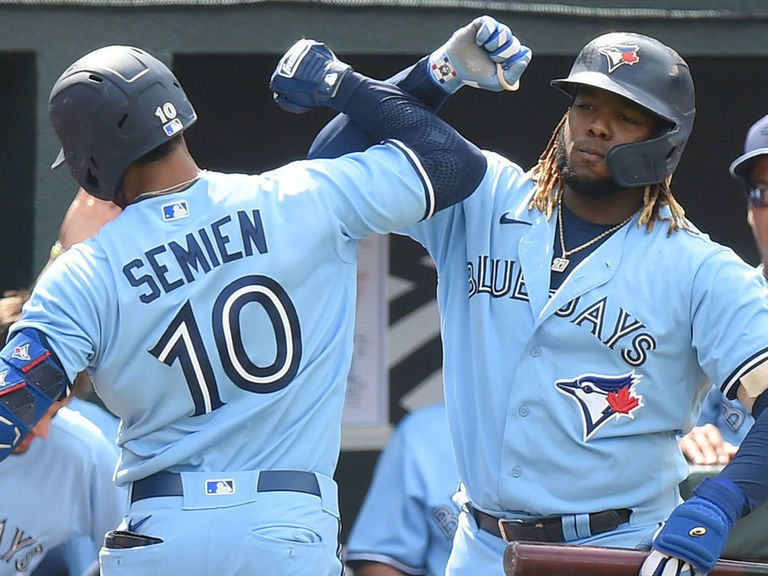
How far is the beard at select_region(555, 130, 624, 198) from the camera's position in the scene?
10.3 ft

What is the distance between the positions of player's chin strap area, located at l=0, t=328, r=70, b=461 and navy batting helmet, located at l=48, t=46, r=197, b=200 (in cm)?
38

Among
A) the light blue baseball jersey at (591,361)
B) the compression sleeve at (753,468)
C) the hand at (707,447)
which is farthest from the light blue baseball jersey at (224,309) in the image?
the hand at (707,447)

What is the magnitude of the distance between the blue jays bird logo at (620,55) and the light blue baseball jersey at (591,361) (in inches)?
13.8

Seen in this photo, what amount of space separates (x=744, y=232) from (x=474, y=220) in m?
3.26

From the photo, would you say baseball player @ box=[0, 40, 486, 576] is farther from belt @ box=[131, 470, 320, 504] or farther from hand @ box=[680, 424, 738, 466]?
hand @ box=[680, 424, 738, 466]

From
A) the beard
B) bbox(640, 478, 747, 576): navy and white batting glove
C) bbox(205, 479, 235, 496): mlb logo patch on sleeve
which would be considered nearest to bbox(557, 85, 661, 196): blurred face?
the beard

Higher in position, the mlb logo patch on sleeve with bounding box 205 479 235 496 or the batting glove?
the batting glove

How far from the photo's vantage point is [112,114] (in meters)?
2.81

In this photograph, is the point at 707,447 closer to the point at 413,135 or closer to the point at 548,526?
the point at 548,526

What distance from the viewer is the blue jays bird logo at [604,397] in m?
3.08

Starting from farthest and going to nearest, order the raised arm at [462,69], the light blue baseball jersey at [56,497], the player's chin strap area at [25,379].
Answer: the light blue baseball jersey at [56,497] < the raised arm at [462,69] < the player's chin strap area at [25,379]

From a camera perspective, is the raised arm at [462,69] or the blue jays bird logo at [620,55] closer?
the raised arm at [462,69]

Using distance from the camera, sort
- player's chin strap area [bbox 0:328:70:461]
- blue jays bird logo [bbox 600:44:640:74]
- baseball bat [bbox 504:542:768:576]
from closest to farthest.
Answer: player's chin strap area [bbox 0:328:70:461] < baseball bat [bbox 504:542:768:576] < blue jays bird logo [bbox 600:44:640:74]

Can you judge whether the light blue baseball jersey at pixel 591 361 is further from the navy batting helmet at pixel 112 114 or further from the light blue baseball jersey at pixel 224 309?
the navy batting helmet at pixel 112 114
